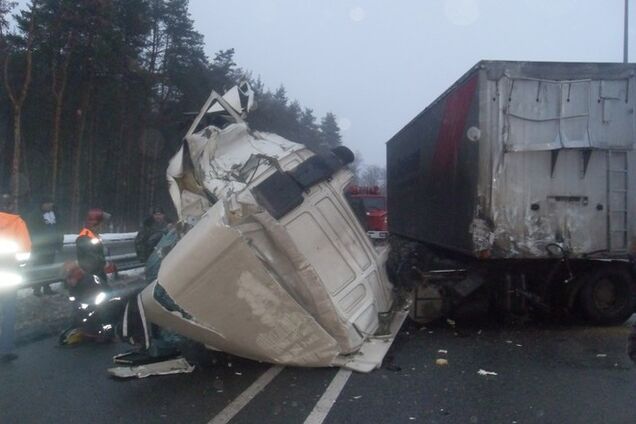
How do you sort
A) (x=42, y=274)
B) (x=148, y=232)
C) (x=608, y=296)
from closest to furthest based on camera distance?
(x=608, y=296)
(x=42, y=274)
(x=148, y=232)

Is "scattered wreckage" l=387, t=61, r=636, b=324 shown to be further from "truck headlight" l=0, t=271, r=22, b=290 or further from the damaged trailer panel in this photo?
"truck headlight" l=0, t=271, r=22, b=290

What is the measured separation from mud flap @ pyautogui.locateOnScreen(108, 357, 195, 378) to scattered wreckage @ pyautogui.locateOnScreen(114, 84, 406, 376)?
0.21ft

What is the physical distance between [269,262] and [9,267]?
2.85 metres

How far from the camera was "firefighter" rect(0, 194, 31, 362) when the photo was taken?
22.4ft

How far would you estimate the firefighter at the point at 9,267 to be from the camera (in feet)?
22.4

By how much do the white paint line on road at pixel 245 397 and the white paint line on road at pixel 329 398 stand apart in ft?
1.88

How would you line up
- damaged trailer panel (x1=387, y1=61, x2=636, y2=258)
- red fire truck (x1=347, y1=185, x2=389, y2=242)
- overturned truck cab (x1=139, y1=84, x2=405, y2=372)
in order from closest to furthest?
overturned truck cab (x1=139, y1=84, x2=405, y2=372) < damaged trailer panel (x1=387, y1=61, x2=636, y2=258) < red fire truck (x1=347, y1=185, x2=389, y2=242)

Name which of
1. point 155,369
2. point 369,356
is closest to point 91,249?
point 155,369

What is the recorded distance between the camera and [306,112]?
7000cm

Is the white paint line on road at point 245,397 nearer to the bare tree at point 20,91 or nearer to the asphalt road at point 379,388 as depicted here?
the asphalt road at point 379,388

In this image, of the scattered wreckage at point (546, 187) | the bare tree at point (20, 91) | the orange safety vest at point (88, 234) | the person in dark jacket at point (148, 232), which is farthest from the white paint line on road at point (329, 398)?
the bare tree at point (20, 91)

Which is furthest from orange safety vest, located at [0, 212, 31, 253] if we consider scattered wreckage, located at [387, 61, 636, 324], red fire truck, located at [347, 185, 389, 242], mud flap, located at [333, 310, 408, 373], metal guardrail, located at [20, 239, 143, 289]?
red fire truck, located at [347, 185, 389, 242]

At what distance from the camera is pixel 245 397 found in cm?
559

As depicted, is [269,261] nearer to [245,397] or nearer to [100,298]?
[245,397]
